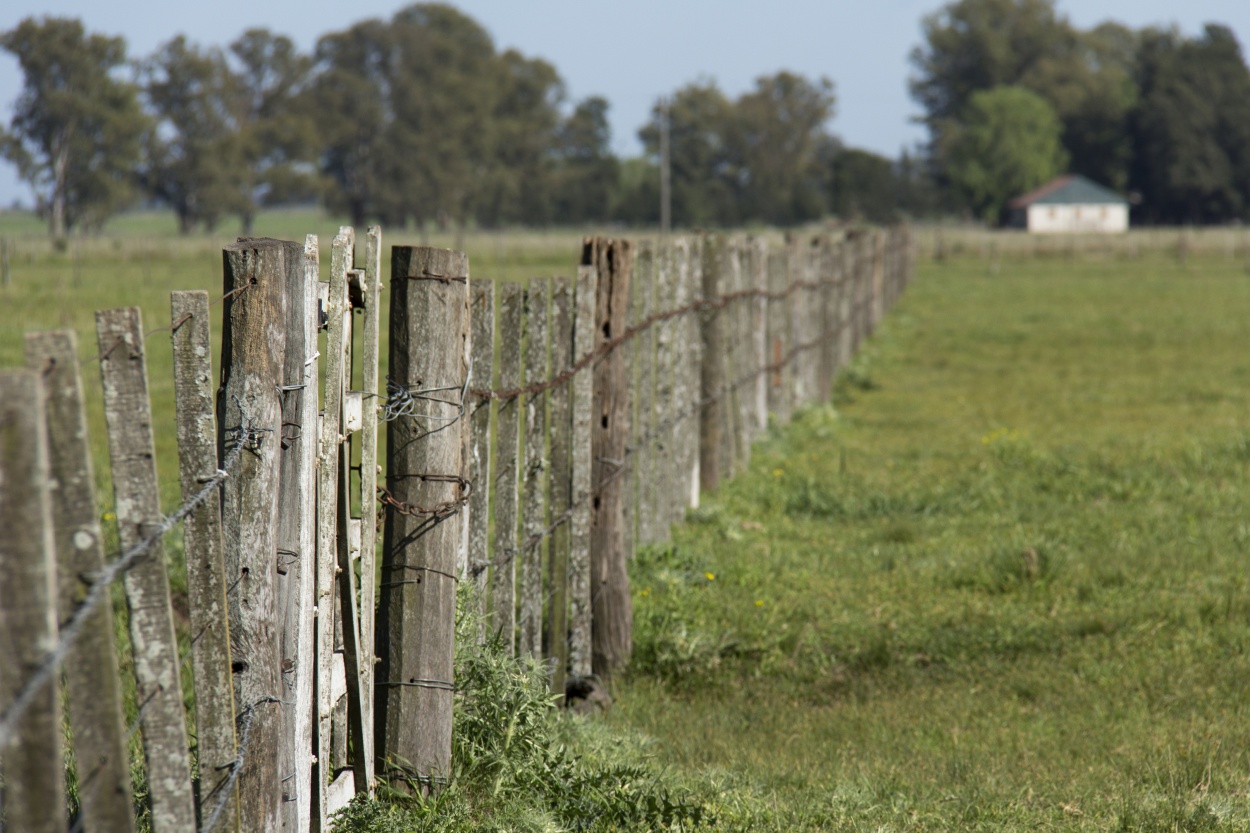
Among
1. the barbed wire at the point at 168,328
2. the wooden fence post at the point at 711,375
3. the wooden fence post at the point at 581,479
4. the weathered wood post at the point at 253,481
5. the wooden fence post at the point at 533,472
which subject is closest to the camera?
the barbed wire at the point at 168,328

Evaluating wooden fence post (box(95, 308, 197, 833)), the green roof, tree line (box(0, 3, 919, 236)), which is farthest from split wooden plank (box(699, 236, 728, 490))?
the green roof

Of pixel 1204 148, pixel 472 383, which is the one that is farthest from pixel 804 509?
pixel 1204 148

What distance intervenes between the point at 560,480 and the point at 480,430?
93cm

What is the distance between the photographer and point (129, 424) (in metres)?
1.81

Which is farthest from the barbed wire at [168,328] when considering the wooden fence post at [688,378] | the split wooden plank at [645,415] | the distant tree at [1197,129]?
the distant tree at [1197,129]

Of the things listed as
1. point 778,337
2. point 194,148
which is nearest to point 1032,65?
point 194,148

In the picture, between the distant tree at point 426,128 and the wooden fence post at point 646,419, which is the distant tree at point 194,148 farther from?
the wooden fence post at point 646,419

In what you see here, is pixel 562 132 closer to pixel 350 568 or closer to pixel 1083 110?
pixel 1083 110

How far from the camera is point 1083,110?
353 ft

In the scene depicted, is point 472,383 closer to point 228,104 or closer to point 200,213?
point 200,213

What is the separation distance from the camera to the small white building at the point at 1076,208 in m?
93.8

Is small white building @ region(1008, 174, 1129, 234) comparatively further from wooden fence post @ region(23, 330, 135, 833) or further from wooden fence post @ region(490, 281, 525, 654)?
wooden fence post @ region(23, 330, 135, 833)

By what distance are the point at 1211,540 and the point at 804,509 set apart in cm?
228

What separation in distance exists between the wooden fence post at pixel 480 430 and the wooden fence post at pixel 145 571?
5.63ft
